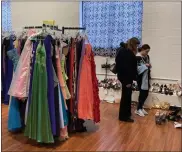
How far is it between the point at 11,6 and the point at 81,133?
1400 mm

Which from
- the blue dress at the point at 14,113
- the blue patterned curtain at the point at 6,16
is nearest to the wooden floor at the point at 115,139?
the blue dress at the point at 14,113

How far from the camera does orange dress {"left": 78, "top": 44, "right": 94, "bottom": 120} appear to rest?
2.08 meters

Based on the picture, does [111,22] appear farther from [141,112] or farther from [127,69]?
[141,112]

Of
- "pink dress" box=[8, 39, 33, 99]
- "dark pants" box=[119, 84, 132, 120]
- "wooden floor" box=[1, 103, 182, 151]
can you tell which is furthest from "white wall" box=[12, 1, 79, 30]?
"wooden floor" box=[1, 103, 182, 151]

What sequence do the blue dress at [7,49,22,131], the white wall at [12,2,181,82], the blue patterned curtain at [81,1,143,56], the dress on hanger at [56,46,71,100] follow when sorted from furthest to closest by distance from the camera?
the white wall at [12,2,181,82] < the blue patterned curtain at [81,1,143,56] < the blue dress at [7,49,22,131] < the dress on hanger at [56,46,71,100]

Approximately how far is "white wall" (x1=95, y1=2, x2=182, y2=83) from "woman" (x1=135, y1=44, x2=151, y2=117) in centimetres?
8

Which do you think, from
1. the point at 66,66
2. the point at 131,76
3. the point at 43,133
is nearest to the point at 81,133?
the point at 43,133

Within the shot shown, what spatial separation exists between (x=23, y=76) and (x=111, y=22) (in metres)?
1.08

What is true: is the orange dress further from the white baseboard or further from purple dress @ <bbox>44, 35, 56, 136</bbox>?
the white baseboard

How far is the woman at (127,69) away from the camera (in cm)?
244

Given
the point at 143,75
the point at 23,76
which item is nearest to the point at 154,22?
the point at 143,75

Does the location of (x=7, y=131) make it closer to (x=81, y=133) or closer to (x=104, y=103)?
(x=81, y=133)

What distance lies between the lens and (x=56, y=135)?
199cm

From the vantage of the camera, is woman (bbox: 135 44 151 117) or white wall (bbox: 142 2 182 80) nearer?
white wall (bbox: 142 2 182 80)
